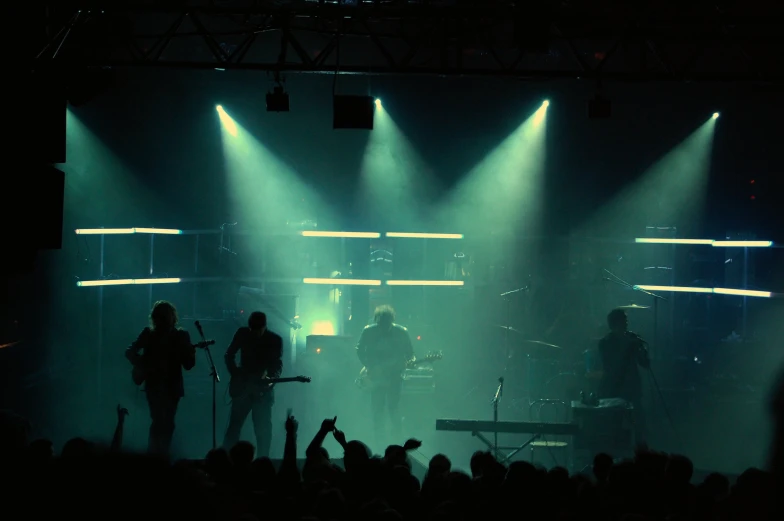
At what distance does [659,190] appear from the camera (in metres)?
13.4

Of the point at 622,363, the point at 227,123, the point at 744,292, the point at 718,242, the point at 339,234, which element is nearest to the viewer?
the point at 622,363

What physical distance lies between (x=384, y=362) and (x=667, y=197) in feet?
25.0

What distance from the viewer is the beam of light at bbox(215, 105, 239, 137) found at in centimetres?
1322

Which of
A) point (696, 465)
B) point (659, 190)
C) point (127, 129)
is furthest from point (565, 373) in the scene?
point (127, 129)

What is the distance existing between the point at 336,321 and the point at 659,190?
6531 millimetres

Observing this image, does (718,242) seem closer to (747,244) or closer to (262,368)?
(747,244)

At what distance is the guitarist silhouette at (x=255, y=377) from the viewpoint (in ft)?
23.5

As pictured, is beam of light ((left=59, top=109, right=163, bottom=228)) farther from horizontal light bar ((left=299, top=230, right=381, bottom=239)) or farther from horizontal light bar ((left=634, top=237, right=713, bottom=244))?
horizontal light bar ((left=634, top=237, right=713, bottom=244))

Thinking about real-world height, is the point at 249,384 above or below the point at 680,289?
below

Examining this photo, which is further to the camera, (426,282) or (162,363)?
(426,282)

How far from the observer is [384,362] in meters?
8.45

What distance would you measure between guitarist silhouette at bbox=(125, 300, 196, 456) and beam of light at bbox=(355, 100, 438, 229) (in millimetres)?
7133

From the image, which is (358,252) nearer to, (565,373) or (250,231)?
(250,231)

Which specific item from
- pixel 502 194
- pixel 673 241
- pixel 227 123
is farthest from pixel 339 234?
pixel 673 241
